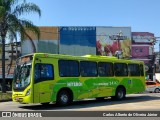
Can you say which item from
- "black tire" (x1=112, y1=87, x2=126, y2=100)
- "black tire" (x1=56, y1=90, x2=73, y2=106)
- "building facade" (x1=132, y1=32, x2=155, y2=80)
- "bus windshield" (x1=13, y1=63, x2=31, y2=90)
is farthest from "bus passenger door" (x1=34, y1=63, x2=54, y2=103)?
"building facade" (x1=132, y1=32, x2=155, y2=80)

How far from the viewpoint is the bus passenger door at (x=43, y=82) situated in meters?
19.0

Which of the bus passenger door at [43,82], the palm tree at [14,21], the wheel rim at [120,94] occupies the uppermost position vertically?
the palm tree at [14,21]

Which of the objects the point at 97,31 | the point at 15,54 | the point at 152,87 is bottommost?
the point at 152,87

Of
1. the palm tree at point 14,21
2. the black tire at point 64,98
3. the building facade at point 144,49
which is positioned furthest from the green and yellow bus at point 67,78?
the building facade at point 144,49

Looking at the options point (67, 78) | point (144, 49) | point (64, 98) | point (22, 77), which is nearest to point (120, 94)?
point (67, 78)

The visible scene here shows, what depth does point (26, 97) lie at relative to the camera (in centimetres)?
1884

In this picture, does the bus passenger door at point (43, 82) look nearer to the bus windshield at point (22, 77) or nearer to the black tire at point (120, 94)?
the bus windshield at point (22, 77)

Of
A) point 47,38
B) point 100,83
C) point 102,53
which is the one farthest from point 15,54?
point 100,83

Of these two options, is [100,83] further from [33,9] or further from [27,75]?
[33,9]

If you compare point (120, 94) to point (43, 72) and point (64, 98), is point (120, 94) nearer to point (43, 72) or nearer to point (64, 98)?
point (64, 98)

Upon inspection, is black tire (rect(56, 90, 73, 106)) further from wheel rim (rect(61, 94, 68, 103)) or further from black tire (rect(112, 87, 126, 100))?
black tire (rect(112, 87, 126, 100))

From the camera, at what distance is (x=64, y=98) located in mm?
20469

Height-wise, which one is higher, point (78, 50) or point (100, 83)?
point (78, 50)

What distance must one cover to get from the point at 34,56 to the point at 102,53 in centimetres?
4270
